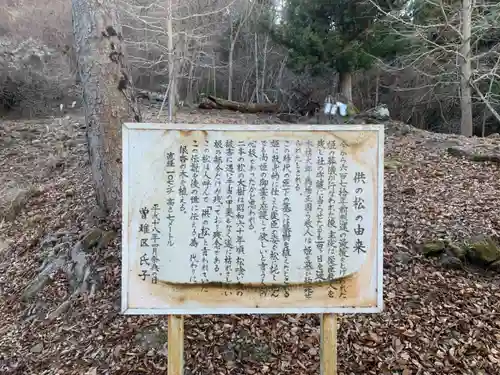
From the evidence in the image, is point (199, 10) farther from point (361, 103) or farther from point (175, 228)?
point (175, 228)

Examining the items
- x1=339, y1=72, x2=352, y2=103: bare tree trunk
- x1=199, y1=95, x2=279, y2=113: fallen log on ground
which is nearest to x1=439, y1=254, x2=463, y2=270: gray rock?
x1=339, y1=72, x2=352, y2=103: bare tree trunk

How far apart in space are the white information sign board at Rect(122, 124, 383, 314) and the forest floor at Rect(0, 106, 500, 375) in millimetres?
976

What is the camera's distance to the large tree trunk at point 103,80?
4.02 m

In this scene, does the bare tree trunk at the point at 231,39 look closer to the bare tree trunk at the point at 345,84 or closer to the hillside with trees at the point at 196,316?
the bare tree trunk at the point at 345,84

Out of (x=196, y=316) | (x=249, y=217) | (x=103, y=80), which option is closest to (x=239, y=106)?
(x=103, y=80)

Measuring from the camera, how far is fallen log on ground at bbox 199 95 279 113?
42.7 feet

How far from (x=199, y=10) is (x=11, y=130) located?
759cm

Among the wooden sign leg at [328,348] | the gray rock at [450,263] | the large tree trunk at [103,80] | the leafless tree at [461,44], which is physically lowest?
the wooden sign leg at [328,348]

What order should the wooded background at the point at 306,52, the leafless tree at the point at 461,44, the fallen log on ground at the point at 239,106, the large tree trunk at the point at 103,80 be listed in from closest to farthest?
the large tree trunk at the point at 103,80, the leafless tree at the point at 461,44, the wooded background at the point at 306,52, the fallen log on ground at the point at 239,106

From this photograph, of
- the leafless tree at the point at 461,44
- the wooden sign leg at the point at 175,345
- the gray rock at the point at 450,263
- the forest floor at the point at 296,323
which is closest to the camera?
the wooden sign leg at the point at 175,345

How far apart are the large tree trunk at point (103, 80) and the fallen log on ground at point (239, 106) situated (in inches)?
351

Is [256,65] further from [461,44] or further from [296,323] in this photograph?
[296,323]

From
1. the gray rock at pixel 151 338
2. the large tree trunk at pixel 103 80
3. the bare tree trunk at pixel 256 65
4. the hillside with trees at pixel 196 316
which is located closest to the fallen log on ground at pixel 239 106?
the hillside with trees at pixel 196 316

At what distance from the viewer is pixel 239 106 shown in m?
13.0
